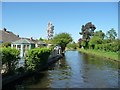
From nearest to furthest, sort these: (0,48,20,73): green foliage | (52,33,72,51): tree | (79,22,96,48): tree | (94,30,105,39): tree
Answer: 1. (0,48,20,73): green foliage
2. (52,33,72,51): tree
3. (94,30,105,39): tree
4. (79,22,96,48): tree

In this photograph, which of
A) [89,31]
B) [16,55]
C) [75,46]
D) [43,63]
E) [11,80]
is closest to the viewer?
[11,80]

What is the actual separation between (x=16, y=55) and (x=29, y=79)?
7.05 ft

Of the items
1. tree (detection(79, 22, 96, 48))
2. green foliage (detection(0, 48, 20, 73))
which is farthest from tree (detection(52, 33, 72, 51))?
green foliage (detection(0, 48, 20, 73))

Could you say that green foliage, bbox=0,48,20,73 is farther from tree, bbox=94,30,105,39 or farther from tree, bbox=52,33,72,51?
tree, bbox=94,30,105,39

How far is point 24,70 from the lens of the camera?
20703 millimetres

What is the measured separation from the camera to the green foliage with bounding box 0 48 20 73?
17625mm

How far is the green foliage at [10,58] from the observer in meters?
17.6

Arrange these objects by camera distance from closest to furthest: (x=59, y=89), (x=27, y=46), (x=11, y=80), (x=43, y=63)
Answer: (x=59, y=89) < (x=11, y=80) < (x=43, y=63) < (x=27, y=46)

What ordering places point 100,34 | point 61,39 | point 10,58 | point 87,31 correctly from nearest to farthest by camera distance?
point 10,58
point 61,39
point 100,34
point 87,31

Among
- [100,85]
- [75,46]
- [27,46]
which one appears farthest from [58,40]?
[75,46]

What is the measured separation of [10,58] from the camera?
18500mm

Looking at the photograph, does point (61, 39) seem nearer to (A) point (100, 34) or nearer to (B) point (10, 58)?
(A) point (100, 34)

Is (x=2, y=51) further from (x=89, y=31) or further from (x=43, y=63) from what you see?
(x=89, y=31)

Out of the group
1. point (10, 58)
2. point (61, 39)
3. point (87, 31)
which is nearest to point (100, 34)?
point (87, 31)
